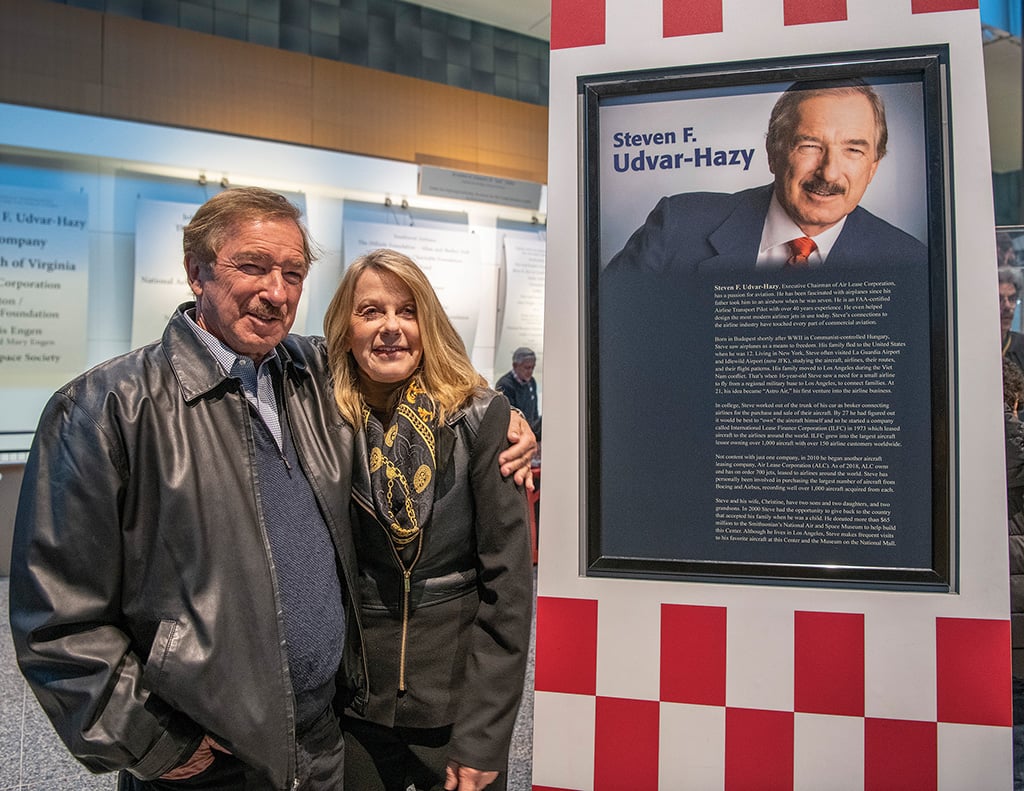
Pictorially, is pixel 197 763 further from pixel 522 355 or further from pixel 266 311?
pixel 522 355

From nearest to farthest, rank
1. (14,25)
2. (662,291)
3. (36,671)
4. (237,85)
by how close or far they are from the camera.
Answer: (36,671)
(662,291)
(14,25)
(237,85)

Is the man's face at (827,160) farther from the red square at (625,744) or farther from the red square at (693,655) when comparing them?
the red square at (625,744)

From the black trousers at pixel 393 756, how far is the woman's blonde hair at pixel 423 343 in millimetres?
556

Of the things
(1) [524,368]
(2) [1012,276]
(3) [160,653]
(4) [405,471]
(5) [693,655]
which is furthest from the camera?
(1) [524,368]

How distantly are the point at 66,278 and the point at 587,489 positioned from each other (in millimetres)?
3889

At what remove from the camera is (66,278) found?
4.18m

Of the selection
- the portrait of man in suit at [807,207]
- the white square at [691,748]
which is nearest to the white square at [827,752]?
the white square at [691,748]

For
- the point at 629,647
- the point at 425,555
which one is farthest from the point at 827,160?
the point at 425,555

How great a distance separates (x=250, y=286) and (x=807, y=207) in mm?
868

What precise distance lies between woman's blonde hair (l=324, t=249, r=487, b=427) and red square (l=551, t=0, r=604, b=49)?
1.49 ft

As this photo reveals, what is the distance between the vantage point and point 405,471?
1359 mm

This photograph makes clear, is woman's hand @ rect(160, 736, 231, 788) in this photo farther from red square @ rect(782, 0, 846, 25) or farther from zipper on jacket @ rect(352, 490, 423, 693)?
red square @ rect(782, 0, 846, 25)

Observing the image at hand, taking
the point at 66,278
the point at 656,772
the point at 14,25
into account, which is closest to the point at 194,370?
the point at 656,772

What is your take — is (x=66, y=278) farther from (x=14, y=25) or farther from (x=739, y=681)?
(x=739, y=681)
